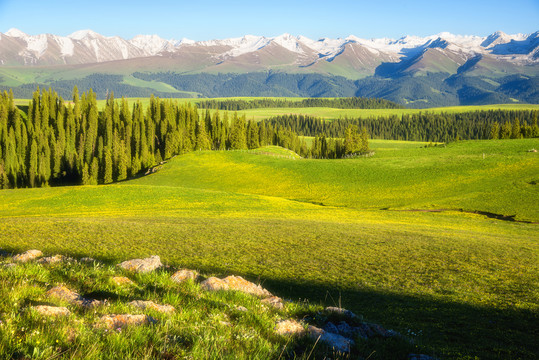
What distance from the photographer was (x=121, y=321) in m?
5.78

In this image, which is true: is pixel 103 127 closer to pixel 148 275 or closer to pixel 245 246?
pixel 245 246

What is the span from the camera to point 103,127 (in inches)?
5049

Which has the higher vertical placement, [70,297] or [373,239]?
[70,297]

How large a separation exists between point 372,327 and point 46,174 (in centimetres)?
12207

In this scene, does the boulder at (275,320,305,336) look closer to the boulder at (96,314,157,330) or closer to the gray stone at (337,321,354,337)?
the gray stone at (337,321,354,337)

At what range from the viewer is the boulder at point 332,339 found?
260 inches

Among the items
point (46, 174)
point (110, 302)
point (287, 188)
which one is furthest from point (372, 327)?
point (46, 174)

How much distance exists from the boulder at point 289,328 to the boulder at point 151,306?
2.06m

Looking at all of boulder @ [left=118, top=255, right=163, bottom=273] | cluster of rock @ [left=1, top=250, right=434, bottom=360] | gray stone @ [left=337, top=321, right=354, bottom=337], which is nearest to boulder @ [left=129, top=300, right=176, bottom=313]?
cluster of rock @ [left=1, top=250, right=434, bottom=360]

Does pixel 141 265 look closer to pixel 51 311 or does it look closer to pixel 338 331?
pixel 51 311

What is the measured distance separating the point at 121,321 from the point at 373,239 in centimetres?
2346

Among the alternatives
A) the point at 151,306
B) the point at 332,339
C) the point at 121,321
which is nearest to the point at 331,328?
the point at 332,339

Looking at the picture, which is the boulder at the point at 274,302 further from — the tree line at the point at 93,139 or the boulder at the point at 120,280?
the tree line at the point at 93,139

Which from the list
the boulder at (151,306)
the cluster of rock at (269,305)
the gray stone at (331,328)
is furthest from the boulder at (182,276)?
the gray stone at (331,328)
